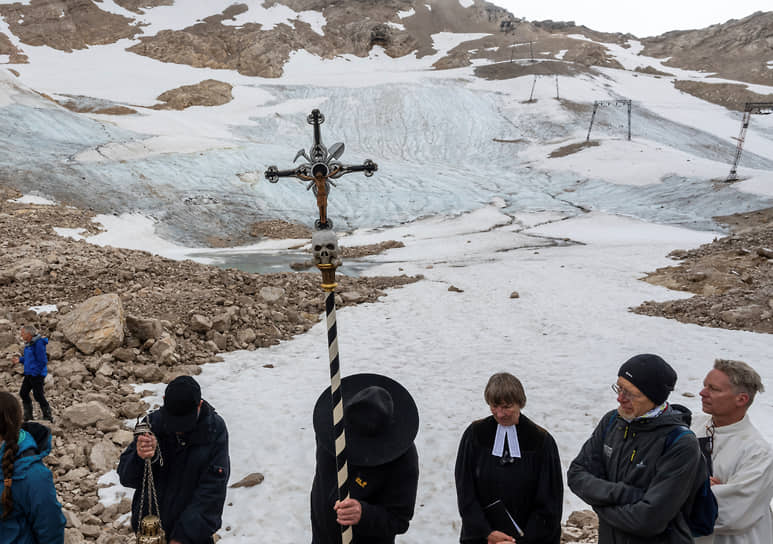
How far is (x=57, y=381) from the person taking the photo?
7379mm

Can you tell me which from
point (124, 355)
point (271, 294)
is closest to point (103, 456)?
point (124, 355)

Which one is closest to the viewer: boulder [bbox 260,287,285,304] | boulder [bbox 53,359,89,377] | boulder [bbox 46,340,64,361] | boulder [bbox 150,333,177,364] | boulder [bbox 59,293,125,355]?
boulder [bbox 53,359,89,377]

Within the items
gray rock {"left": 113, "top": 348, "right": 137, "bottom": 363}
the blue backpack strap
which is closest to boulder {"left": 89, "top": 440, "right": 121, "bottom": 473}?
gray rock {"left": 113, "top": 348, "right": 137, "bottom": 363}

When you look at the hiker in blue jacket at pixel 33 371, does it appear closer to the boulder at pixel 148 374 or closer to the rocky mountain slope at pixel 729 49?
the boulder at pixel 148 374

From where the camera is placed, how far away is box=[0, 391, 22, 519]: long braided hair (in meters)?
2.69

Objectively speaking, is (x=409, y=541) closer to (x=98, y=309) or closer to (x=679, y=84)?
(x=98, y=309)

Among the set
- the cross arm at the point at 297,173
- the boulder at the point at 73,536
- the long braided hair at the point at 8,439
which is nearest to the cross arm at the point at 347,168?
the cross arm at the point at 297,173

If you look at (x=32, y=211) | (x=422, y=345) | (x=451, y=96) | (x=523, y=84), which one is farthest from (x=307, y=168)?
(x=523, y=84)

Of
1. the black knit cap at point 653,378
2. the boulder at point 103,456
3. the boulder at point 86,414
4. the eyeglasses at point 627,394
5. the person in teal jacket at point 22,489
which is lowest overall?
the boulder at point 103,456

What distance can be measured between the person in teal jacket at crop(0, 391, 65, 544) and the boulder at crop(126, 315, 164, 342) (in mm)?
6392

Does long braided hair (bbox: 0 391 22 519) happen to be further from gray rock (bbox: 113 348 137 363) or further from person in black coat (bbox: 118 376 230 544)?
gray rock (bbox: 113 348 137 363)

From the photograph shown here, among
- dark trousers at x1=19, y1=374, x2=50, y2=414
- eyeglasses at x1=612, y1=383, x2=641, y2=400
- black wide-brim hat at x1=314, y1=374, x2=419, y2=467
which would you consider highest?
eyeglasses at x1=612, y1=383, x2=641, y2=400

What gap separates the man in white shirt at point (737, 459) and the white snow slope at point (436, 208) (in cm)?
246

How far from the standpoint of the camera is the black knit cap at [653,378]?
2869 mm
